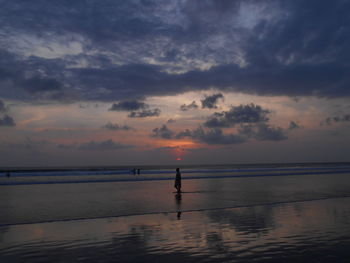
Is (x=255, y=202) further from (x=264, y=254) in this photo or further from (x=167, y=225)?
(x=264, y=254)

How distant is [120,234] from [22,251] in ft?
10.0

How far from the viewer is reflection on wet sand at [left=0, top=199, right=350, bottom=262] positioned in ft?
27.3

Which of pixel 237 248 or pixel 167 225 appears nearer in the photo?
pixel 237 248

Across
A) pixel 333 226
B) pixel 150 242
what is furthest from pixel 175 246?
pixel 333 226

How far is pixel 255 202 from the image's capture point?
18969mm

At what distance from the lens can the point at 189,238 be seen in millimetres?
10117

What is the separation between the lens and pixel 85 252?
8.70 m

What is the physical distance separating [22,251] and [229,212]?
9301mm

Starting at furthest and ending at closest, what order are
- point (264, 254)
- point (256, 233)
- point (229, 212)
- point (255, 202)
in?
point (255, 202), point (229, 212), point (256, 233), point (264, 254)

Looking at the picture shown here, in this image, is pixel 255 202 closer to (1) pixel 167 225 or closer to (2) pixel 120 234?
(1) pixel 167 225

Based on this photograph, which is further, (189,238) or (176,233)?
(176,233)

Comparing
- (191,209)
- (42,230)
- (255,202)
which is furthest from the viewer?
(255,202)

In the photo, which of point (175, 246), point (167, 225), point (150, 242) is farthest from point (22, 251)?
point (167, 225)

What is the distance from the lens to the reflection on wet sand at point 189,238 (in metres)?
8.32
